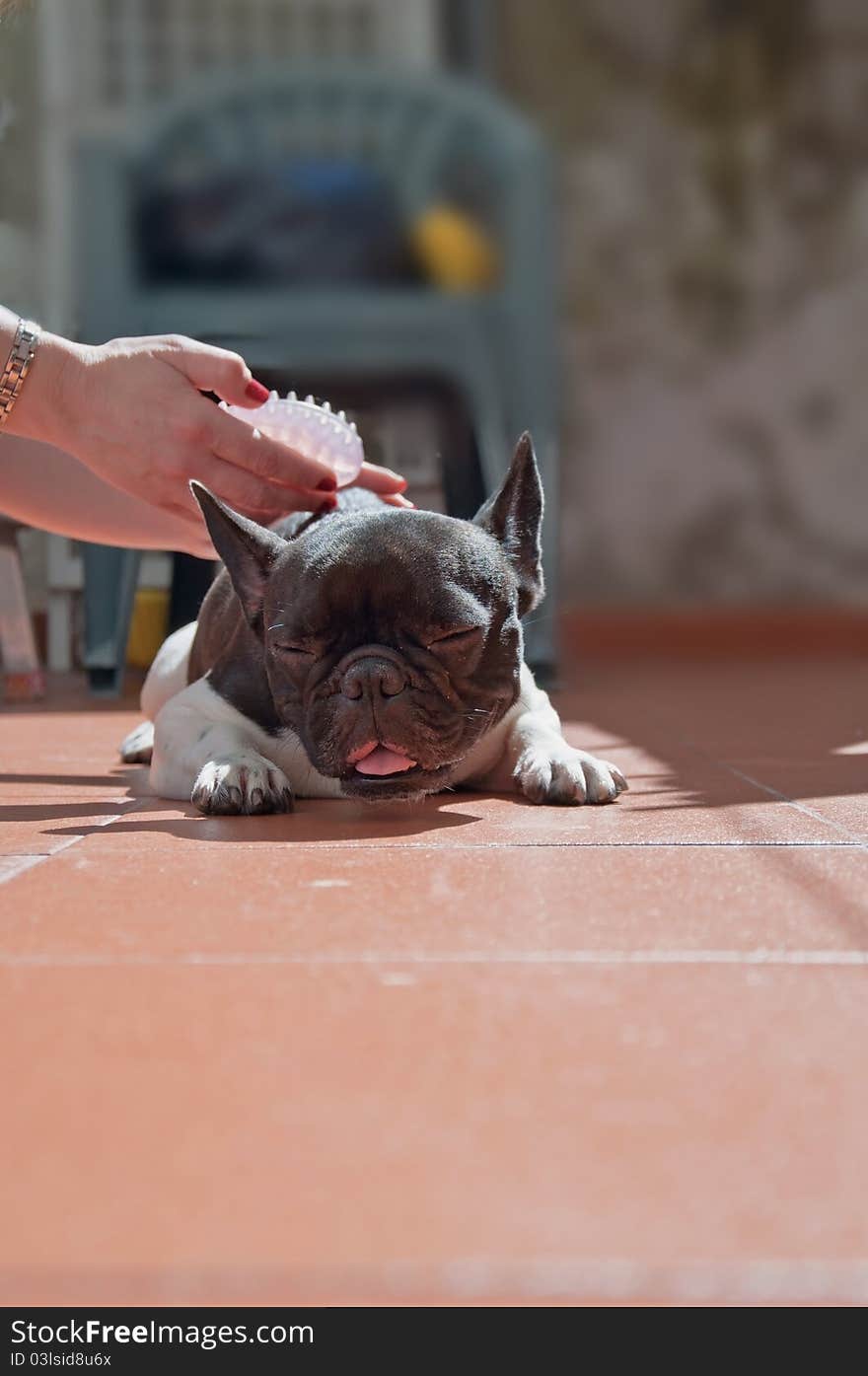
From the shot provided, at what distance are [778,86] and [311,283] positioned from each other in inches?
99.9

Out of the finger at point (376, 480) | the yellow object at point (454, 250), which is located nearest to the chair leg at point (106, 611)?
the yellow object at point (454, 250)

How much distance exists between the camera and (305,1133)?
2.67 feet

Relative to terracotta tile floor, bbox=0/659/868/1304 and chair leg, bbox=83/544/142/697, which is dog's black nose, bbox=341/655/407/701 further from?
chair leg, bbox=83/544/142/697

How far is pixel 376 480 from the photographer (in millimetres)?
2541

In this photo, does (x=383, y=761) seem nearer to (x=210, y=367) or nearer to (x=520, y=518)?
(x=520, y=518)

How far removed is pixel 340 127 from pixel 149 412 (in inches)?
160

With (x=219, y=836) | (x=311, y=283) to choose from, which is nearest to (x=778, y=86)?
(x=311, y=283)

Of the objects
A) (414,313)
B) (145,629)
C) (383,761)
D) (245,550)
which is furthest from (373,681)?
(145,629)

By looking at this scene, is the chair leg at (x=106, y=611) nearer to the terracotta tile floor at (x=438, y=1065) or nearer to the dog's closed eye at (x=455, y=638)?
the dog's closed eye at (x=455, y=638)

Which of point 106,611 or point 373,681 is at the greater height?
point 106,611

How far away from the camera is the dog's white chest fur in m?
2.01

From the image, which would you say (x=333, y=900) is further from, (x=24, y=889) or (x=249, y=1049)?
(x=249, y=1049)
